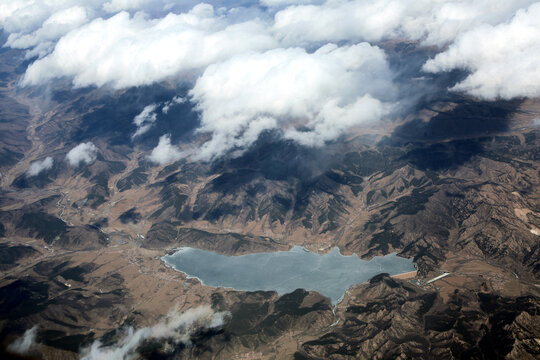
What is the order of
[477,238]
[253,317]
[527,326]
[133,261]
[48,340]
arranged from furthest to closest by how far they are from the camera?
[133,261] → [477,238] → [253,317] → [48,340] → [527,326]

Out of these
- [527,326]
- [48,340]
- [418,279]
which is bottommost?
[418,279]

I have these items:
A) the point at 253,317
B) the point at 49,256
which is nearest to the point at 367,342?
the point at 253,317

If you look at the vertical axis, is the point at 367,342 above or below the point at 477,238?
above

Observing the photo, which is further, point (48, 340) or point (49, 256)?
point (49, 256)

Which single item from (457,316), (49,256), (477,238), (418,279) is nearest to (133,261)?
(49,256)

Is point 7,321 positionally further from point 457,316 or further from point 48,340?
point 457,316

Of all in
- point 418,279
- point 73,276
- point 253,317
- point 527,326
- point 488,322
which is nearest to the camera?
point 527,326
